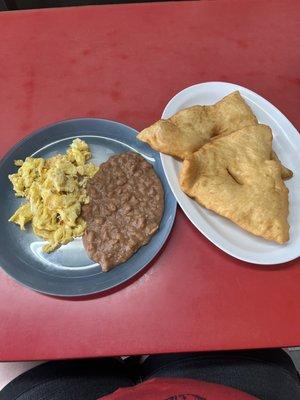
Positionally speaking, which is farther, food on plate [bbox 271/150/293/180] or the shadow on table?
the shadow on table

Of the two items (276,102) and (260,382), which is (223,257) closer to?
(260,382)

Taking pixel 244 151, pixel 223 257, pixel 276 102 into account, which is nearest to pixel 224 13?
pixel 276 102

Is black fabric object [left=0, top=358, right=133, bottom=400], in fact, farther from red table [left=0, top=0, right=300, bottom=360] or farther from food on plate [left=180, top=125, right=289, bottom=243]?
food on plate [left=180, top=125, right=289, bottom=243]

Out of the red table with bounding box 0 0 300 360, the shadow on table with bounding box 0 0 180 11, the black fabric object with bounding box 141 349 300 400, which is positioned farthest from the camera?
the shadow on table with bounding box 0 0 180 11

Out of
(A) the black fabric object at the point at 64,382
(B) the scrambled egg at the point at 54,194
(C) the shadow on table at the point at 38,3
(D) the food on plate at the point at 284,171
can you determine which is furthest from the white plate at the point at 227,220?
(C) the shadow on table at the point at 38,3

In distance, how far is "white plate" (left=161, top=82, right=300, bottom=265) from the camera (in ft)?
3.39

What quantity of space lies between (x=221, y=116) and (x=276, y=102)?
9.5 inches

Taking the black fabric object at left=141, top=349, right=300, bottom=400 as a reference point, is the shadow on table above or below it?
above

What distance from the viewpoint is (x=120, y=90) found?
51.6 inches

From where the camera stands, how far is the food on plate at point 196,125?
3.62 feet

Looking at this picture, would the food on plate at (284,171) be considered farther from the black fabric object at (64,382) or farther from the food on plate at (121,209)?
the black fabric object at (64,382)

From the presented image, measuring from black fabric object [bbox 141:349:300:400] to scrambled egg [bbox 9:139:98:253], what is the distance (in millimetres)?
464

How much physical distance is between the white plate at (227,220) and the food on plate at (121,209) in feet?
0.25

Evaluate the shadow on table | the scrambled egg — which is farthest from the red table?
the shadow on table
